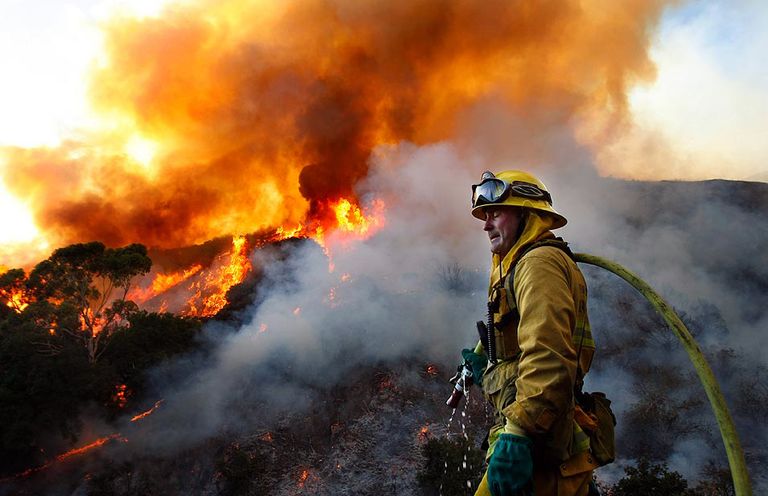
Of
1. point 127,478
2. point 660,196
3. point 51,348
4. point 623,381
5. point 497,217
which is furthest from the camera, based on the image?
point 660,196

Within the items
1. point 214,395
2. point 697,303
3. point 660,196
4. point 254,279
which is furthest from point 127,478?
point 660,196

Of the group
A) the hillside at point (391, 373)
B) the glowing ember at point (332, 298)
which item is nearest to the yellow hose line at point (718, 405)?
the hillside at point (391, 373)

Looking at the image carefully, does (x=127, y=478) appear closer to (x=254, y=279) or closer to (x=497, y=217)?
(x=497, y=217)

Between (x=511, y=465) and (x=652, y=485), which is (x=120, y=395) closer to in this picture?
(x=652, y=485)

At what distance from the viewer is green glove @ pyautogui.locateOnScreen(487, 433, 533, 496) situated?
2.04m

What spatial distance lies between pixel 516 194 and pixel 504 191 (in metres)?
0.09

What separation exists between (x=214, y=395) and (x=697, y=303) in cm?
1967

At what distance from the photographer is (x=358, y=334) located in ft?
55.3

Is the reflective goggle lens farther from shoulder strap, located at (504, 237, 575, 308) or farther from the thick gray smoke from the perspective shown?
the thick gray smoke

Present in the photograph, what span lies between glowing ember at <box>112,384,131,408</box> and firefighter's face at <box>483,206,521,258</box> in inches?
667

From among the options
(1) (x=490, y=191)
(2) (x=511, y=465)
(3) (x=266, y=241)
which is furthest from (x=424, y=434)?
(3) (x=266, y=241)

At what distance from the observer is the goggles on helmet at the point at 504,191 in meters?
2.86

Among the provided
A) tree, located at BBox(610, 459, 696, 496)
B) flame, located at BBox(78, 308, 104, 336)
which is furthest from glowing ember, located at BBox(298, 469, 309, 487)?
flame, located at BBox(78, 308, 104, 336)

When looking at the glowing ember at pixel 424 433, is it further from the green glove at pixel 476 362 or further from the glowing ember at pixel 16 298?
the glowing ember at pixel 16 298
